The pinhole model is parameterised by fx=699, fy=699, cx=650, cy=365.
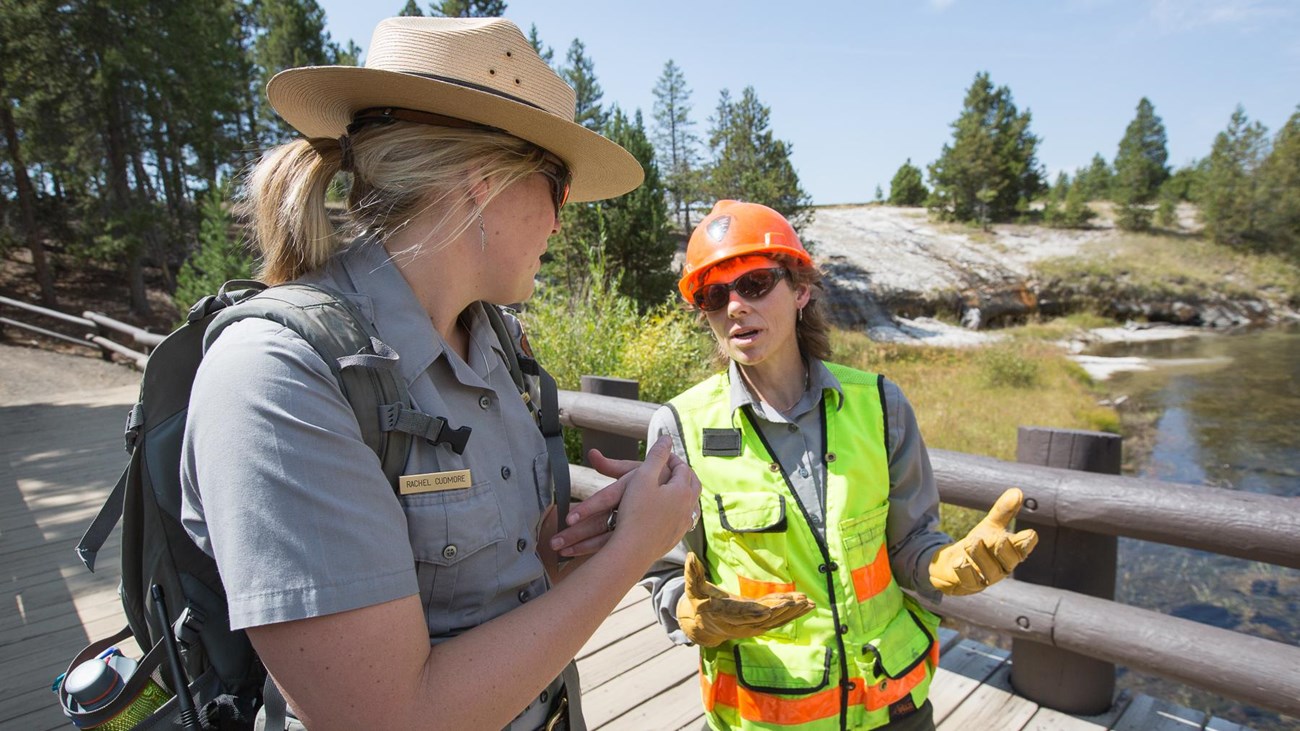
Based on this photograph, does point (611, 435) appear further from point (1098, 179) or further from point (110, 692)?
point (1098, 179)

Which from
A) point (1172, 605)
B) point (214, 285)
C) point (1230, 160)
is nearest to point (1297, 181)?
point (1230, 160)

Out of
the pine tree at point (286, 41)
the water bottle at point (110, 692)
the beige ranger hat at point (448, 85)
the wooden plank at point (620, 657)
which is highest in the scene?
the pine tree at point (286, 41)

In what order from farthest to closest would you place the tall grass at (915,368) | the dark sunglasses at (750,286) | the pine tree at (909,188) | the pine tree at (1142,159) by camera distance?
the pine tree at (909,188) < the pine tree at (1142,159) < the tall grass at (915,368) < the dark sunglasses at (750,286)

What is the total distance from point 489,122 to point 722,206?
1221mm

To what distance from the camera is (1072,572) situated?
2.87 metres

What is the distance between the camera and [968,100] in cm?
5116

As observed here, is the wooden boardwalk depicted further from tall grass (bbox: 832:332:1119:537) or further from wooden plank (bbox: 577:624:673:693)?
tall grass (bbox: 832:332:1119:537)

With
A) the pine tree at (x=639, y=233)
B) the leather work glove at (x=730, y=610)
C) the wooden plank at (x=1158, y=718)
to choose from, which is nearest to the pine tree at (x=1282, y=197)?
the pine tree at (x=639, y=233)

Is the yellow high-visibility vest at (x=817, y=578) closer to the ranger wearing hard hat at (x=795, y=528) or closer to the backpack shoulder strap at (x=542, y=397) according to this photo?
the ranger wearing hard hat at (x=795, y=528)

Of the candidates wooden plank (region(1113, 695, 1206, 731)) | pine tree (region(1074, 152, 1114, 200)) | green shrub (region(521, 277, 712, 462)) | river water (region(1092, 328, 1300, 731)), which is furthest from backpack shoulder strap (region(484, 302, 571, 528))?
pine tree (region(1074, 152, 1114, 200))

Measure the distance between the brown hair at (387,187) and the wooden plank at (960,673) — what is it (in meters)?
2.72

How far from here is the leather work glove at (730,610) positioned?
1.60 m

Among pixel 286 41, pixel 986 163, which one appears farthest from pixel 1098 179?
pixel 286 41

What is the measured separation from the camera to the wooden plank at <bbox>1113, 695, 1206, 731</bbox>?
8.93 ft
